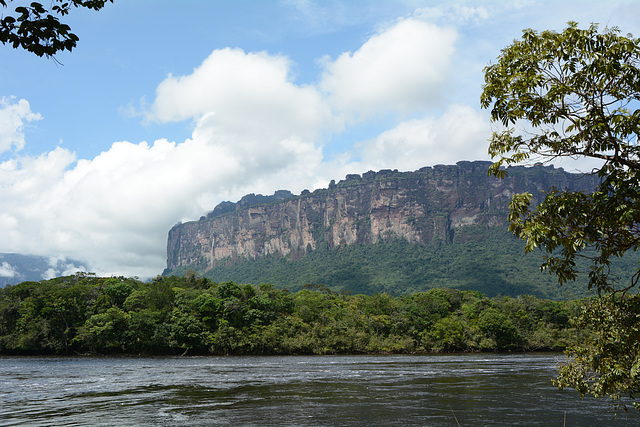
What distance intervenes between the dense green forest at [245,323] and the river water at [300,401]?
38888 millimetres

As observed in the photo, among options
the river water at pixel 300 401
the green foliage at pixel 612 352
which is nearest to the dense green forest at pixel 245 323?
the river water at pixel 300 401

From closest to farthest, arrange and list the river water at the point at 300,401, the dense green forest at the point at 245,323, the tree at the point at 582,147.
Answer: the tree at the point at 582,147 < the river water at the point at 300,401 < the dense green forest at the point at 245,323

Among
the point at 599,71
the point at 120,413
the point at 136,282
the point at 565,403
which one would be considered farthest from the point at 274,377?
the point at 136,282

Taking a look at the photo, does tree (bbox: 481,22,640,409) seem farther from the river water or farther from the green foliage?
the river water

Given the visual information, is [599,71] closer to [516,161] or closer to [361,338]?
[516,161]

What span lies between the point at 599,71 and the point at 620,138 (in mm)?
1453

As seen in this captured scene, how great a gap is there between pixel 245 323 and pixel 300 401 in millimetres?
61743

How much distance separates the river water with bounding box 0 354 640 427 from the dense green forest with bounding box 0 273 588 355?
38888 mm

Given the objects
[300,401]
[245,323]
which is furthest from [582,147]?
[245,323]

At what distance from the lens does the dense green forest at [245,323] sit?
276 ft

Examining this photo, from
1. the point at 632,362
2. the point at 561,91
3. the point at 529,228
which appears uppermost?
the point at 561,91

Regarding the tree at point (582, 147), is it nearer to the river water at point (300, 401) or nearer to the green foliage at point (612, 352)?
the green foliage at point (612, 352)

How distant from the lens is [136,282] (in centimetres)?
11388

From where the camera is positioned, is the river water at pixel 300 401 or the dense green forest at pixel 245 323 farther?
the dense green forest at pixel 245 323
